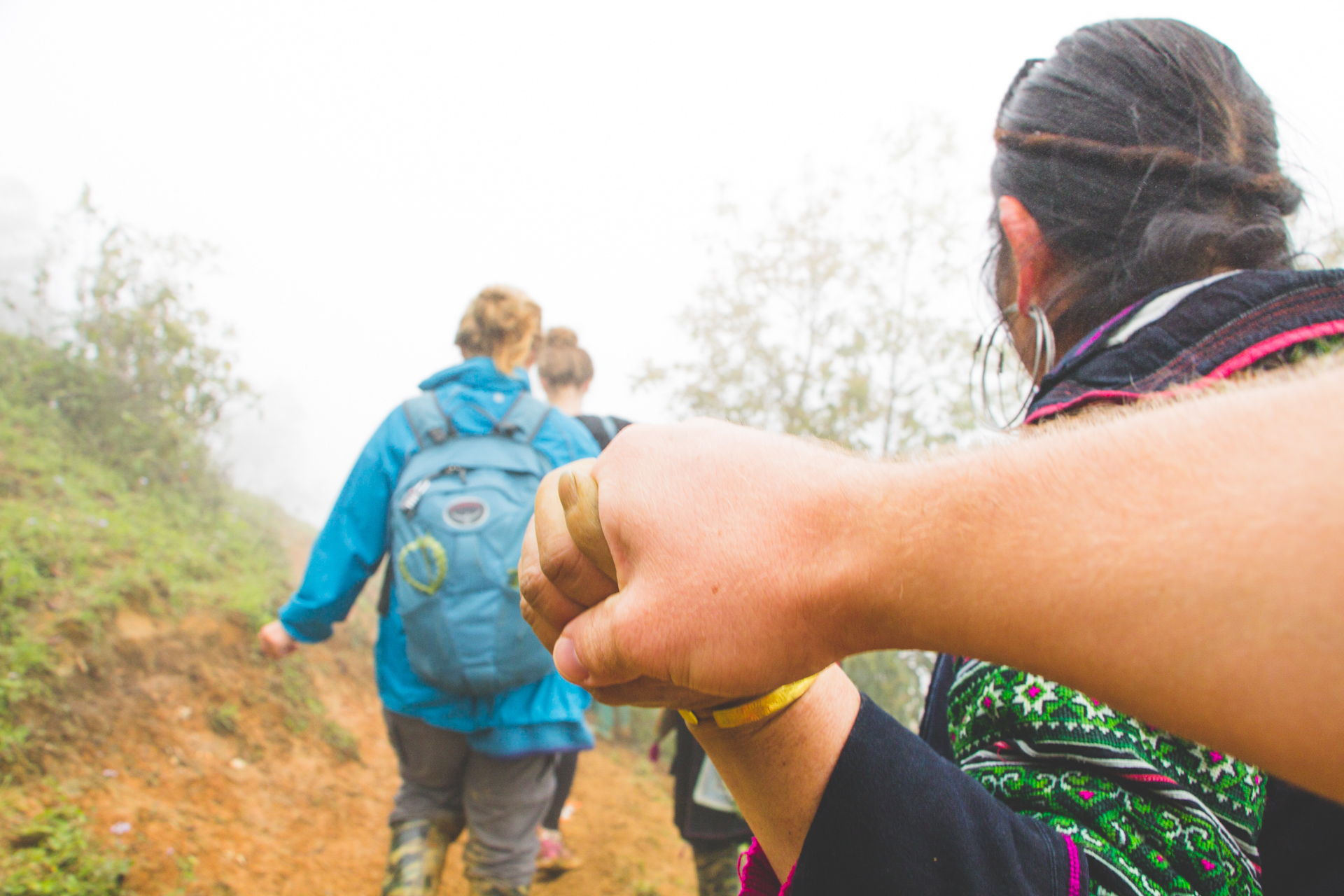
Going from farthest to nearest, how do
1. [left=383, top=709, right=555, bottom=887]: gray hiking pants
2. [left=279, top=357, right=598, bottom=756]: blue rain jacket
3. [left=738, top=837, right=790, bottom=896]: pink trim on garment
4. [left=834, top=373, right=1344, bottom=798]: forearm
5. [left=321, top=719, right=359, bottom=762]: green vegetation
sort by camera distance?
[left=321, top=719, right=359, bottom=762]: green vegetation → [left=383, top=709, right=555, bottom=887]: gray hiking pants → [left=279, top=357, right=598, bottom=756]: blue rain jacket → [left=738, top=837, right=790, bottom=896]: pink trim on garment → [left=834, top=373, right=1344, bottom=798]: forearm

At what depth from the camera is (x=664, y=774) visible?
6.04 metres

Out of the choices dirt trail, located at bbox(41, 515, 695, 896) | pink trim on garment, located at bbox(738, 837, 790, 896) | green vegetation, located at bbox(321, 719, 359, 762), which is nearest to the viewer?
pink trim on garment, located at bbox(738, 837, 790, 896)

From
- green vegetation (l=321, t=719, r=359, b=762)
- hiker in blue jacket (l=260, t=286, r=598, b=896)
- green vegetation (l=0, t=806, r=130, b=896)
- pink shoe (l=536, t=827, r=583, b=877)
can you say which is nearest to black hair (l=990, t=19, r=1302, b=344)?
hiker in blue jacket (l=260, t=286, r=598, b=896)

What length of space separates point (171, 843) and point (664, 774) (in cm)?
386

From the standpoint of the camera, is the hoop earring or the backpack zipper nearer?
the hoop earring

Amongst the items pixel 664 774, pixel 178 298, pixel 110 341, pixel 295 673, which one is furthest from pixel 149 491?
pixel 664 774

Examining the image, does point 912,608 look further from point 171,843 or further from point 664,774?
point 664,774

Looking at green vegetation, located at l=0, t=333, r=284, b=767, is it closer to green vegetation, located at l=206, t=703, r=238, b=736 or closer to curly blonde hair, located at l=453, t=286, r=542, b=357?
green vegetation, located at l=206, t=703, r=238, b=736

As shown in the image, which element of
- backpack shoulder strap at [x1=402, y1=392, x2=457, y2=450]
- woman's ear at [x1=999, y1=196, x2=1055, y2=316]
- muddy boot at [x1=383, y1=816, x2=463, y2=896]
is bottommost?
muddy boot at [x1=383, y1=816, x2=463, y2=896]

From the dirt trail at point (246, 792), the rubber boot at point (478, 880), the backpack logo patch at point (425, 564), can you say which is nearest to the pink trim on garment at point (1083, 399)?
the backpack logo patch at point (425, 564)

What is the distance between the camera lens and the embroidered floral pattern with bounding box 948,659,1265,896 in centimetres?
74

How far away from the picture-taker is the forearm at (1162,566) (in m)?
0.40

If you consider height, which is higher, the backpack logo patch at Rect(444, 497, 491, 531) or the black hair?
the black hair

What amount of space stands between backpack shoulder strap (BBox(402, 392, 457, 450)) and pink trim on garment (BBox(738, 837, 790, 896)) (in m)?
1.82
